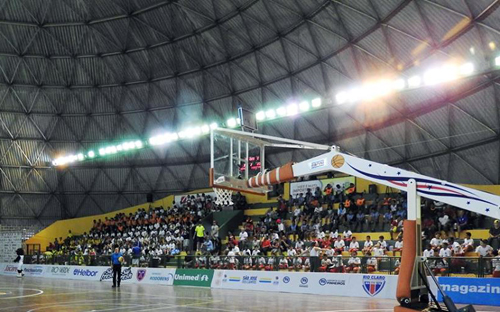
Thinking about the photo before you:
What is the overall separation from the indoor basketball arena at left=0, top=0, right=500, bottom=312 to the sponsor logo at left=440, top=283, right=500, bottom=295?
0.04m

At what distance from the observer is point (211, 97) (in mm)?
48594

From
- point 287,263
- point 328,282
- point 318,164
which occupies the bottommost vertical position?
point 328,282

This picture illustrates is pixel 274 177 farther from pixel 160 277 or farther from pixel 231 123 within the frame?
pixel 231 123

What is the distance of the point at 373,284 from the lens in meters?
22.8

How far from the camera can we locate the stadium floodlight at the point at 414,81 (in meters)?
32.9

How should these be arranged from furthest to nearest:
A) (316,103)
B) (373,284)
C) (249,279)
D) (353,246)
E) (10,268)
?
(10,268)
(316,103)
(353,246)
(249,279)
(373,284)

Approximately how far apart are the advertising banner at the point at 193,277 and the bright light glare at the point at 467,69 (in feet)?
55.8

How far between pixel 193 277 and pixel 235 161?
11834mm

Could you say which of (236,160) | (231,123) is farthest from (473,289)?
(231,123)

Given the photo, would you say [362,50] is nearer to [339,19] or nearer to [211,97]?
[339,19]

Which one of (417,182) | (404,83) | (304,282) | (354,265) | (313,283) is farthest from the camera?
(404,83)

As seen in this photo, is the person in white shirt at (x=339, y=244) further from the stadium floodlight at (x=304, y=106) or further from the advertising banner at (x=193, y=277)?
the stadium floodlight at (x=304, y=106)

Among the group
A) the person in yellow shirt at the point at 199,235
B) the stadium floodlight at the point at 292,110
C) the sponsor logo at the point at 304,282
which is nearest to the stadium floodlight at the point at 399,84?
the stadium floodlight at the point at 292,110

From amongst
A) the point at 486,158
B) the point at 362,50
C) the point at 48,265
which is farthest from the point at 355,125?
the point at 48,265
